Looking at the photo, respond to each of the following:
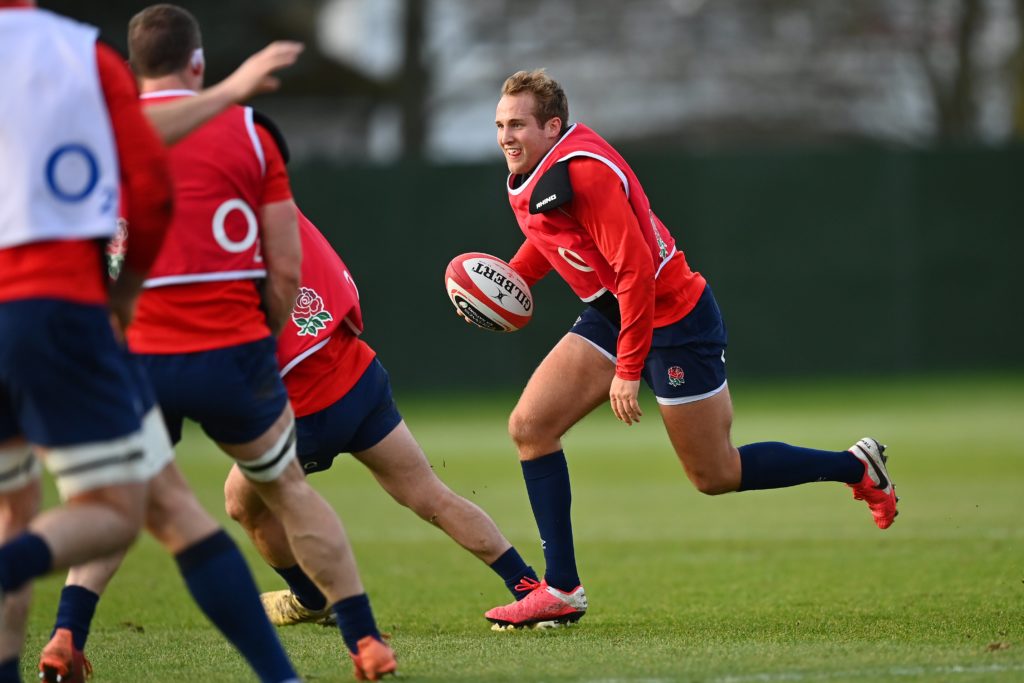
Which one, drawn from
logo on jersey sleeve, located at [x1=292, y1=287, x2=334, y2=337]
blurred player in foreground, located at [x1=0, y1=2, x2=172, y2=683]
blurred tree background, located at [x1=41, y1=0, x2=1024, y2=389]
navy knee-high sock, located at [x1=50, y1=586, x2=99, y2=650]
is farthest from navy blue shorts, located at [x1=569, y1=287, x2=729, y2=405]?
blurred tree background, located at [x1=41, y1=0, x2=1024, y2=389]

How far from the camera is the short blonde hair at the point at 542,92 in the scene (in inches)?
244

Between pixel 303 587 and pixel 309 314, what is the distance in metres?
1.27

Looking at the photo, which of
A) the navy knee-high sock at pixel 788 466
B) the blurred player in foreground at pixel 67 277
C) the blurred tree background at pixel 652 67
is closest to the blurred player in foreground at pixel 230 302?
the blurred player in foreground at pixel 67 277

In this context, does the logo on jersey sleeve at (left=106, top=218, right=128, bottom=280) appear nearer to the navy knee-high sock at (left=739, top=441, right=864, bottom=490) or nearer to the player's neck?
the player's neck

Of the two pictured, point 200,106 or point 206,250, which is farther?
point 206,250

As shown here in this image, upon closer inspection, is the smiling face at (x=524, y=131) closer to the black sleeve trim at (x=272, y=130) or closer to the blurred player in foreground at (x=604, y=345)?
the blurred player in foreground at (x=604, y=345)

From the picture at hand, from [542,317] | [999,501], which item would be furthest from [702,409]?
[542,317]

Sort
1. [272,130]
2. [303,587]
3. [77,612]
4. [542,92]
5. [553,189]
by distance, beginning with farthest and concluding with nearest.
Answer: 1. [303,587]
2. [542,92]
3. [553,189]
4. [77,612]
5. [272,130]

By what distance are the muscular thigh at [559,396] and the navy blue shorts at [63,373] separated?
277cm

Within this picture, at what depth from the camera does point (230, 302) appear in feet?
15.5

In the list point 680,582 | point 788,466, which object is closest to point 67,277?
point 788,466

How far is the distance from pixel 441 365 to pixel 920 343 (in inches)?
A: 249

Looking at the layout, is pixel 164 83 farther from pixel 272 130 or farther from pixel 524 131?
pixel 524 131

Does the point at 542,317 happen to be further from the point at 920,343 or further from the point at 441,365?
the point at 920,343
